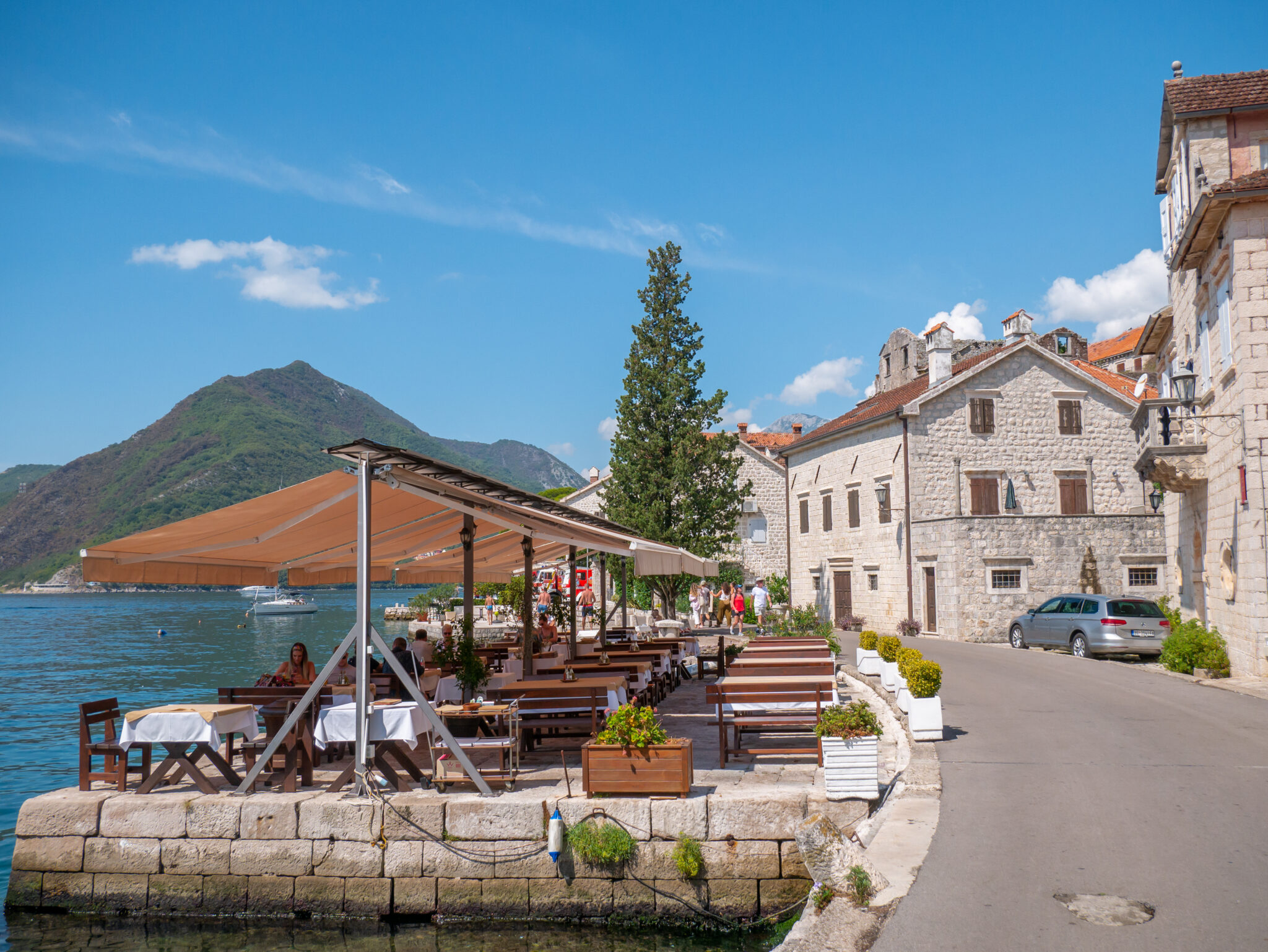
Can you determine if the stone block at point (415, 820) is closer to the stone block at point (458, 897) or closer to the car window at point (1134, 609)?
the stone block at point (458, 897)

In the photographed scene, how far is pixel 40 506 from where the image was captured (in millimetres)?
153250

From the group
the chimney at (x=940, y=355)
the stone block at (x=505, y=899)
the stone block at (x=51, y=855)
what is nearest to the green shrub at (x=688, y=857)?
the stone block at (x=505, y=899)

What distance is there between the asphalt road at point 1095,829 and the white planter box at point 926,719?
317 mm

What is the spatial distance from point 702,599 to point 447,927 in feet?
83.9

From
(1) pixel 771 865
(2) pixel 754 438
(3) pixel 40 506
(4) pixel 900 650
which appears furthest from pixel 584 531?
(3) pixel 40 506

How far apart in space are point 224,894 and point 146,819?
90 cm

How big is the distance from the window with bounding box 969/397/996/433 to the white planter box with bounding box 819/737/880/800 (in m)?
25.3

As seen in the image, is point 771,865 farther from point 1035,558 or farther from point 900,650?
point 1035,558

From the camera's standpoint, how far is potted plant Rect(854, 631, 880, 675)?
16.0m

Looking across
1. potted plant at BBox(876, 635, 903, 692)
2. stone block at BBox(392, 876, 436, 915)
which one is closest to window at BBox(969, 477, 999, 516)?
potted plant at BBox(876, 635, 903, 692)

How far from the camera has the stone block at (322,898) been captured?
285 inches

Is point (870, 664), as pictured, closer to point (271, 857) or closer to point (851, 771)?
point (851, 771)

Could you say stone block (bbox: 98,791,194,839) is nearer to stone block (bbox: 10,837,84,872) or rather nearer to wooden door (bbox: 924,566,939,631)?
stone block (bbox: 10,837,84,872)

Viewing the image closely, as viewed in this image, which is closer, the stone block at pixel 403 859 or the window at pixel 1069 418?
the stone block at pixel 403 859
